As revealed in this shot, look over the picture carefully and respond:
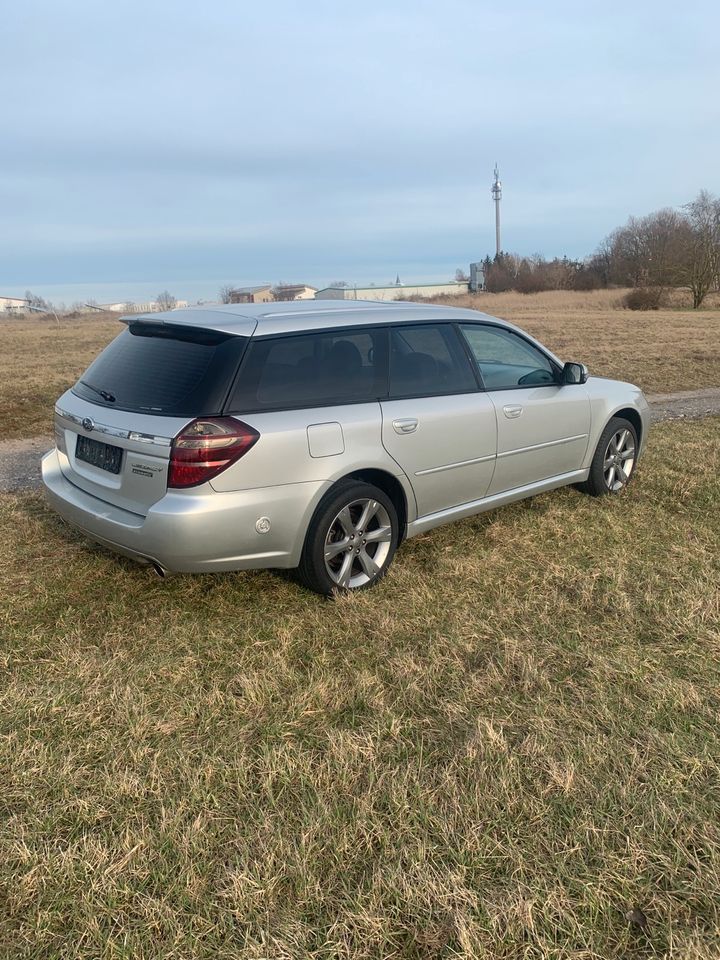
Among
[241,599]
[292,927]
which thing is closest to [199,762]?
[292,927]

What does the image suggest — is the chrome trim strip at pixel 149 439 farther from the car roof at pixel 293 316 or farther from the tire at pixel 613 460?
the tire at pixel 613 460

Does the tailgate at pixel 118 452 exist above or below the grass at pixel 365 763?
above

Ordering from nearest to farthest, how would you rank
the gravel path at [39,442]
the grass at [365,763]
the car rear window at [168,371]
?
1. the grass at [365,763]
2. the car rear window at [168,371]
3. the gravel path at [39,442]

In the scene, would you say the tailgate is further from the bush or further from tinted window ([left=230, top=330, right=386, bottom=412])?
the bush

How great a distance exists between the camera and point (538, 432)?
4852mm

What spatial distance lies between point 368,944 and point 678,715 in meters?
1.63

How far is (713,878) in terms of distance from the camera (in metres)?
2.05

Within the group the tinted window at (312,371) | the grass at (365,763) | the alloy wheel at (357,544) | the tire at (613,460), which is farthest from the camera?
the tire at (613,460)

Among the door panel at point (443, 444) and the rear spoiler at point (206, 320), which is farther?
the door panel at point (443, 444)

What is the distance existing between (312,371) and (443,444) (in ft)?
3.22

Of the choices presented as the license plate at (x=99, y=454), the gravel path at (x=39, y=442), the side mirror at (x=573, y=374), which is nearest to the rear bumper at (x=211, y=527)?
the license plate at (x=99, y=454)

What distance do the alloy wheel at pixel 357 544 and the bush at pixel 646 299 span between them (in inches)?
1850

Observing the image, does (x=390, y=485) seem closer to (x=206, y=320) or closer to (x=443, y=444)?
(x=443, y=444)

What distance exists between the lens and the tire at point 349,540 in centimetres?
367
